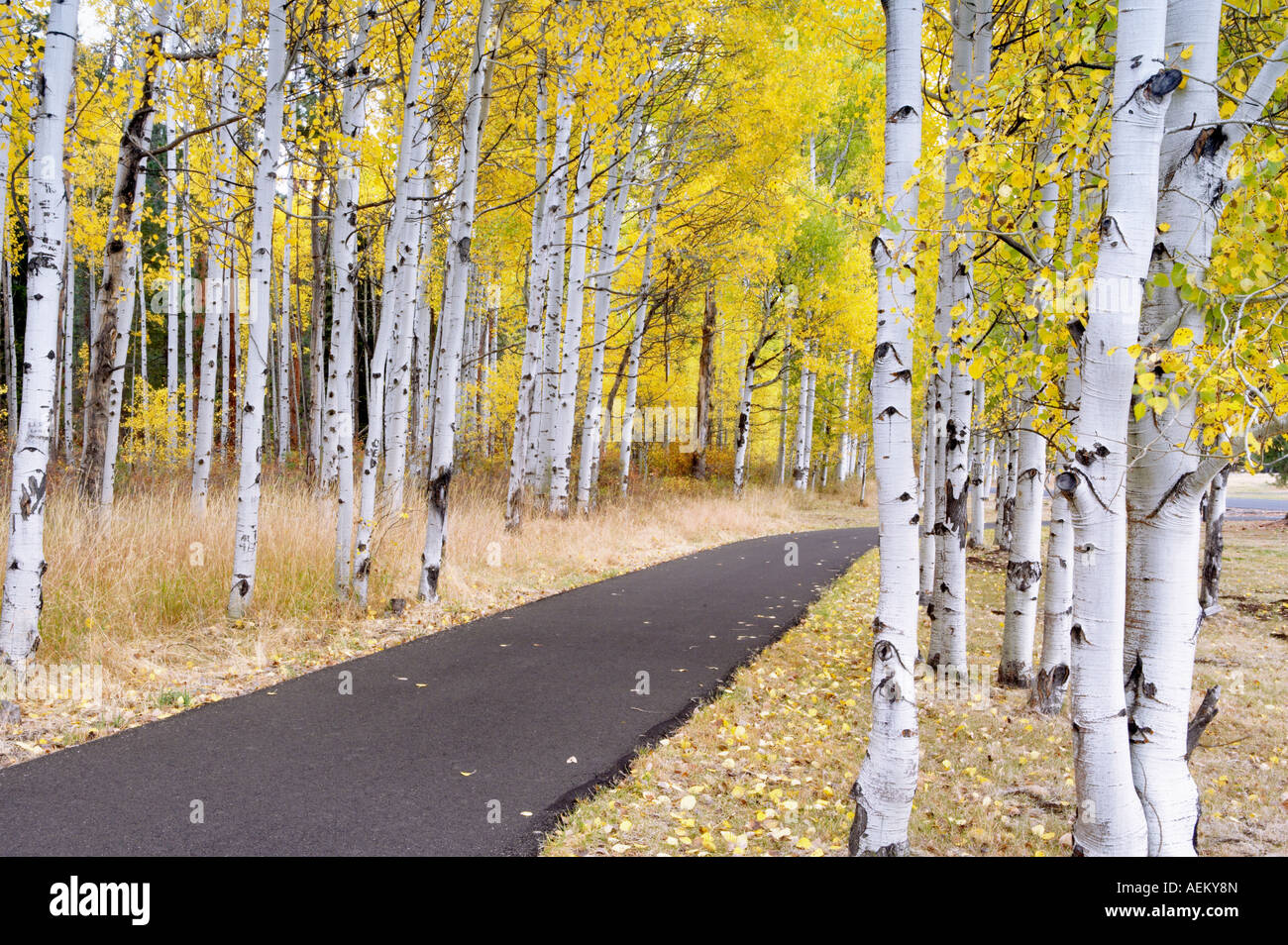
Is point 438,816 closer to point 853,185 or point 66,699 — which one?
point 66,699

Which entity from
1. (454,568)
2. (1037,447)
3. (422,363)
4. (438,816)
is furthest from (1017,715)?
(422,363)

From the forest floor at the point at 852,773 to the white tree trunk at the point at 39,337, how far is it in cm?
432

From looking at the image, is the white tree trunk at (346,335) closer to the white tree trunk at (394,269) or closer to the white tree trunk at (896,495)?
the white tree trunk at (394,269)

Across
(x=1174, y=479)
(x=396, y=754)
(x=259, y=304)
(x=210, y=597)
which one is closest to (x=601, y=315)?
(x=259, y=304)

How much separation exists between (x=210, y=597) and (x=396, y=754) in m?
3.81

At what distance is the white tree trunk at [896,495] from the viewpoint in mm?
3578

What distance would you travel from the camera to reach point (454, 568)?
9.83 metres

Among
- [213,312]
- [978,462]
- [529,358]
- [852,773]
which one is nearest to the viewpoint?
[852,773]

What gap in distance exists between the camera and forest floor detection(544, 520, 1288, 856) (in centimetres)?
406

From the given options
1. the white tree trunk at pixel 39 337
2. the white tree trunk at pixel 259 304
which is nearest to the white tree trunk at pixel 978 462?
the white tree trunk at pixel 259 304

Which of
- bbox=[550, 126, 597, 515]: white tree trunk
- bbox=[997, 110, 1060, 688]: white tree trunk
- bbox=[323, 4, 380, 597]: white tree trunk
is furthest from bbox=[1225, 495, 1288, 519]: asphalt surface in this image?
bbox=[323, 4, 380, 597]: white tree trunk

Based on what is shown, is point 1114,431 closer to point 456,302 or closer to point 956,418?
point 956,418

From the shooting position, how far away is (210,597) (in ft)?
24.1

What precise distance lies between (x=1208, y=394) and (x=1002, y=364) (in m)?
2.41
